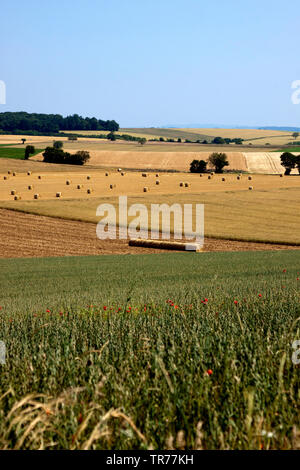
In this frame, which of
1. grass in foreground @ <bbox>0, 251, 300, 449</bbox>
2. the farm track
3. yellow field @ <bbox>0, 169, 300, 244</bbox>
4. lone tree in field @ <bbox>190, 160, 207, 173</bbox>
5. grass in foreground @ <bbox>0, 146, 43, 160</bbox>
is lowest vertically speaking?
the farm track

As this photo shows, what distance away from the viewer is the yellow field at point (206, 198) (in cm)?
4131

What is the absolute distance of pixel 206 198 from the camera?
55906 millimetres

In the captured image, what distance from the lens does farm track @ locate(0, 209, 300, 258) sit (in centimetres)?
3384

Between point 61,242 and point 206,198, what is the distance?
2328cm

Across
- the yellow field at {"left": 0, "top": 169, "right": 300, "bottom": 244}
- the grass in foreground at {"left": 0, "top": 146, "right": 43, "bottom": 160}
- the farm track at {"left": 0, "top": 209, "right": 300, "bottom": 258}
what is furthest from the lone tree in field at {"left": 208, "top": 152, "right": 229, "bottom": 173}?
the farm track at {"left": 0, "top": 209, "right": 300, "bottom": 258}

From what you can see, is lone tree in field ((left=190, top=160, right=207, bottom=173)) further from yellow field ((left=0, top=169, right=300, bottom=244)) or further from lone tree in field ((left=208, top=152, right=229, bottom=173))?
yellow field ((left=0, top=169, right=300, bottom=244))

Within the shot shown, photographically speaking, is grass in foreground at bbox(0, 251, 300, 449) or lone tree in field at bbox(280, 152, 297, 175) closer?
grass in foreground at bbox(0, 251, 300, 449)

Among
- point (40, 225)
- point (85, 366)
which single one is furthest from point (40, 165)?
point (85, 366)

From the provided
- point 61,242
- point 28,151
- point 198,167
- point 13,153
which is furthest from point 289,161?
point 61,242

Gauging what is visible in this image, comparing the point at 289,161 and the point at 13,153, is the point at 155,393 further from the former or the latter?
Result: the point at 13,153

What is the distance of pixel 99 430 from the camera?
229 centimetres

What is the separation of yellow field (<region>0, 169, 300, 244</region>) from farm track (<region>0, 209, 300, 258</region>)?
7.31 ft
